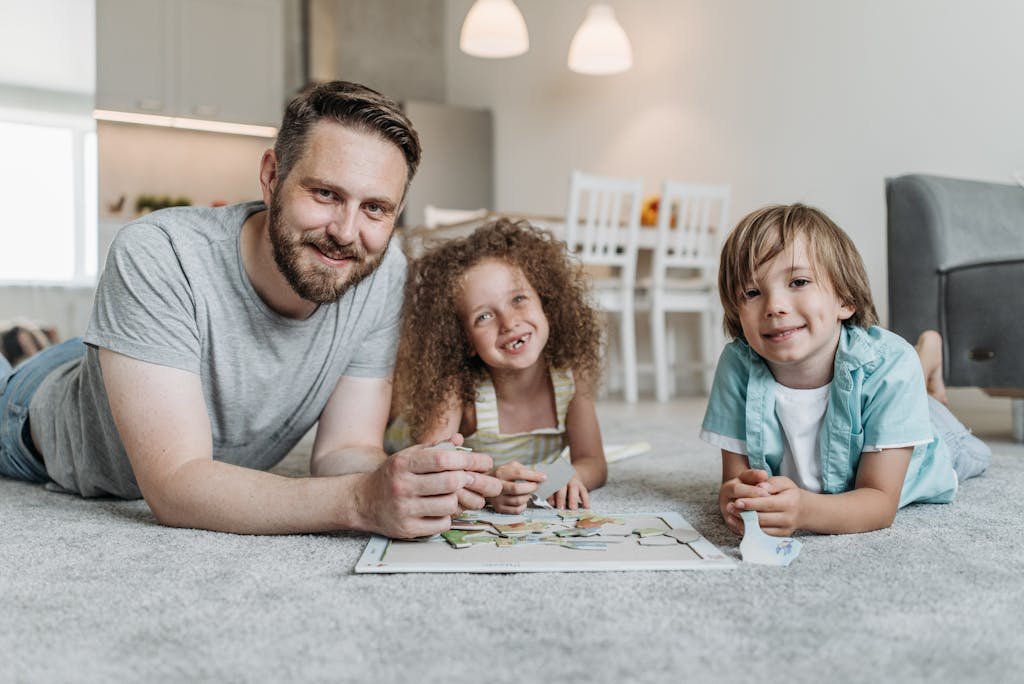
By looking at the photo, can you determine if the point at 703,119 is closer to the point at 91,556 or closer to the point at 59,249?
the point at 59,249

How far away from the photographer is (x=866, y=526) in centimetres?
123

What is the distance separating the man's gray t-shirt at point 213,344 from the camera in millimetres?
1287

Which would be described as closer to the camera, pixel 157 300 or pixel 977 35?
pixel 157 300

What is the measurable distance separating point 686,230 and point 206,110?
10.8 ft

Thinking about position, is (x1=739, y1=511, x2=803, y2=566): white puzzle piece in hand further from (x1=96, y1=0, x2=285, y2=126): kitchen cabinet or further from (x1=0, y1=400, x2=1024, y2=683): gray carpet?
(x1=96, y1=0, x2=285, y2=126): kitchen cabinet

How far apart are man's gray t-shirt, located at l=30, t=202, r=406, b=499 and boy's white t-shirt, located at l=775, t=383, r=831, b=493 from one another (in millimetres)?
682

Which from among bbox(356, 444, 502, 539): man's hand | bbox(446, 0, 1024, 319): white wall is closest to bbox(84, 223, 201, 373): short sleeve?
bbox(356, 444, 502, 539): man's hand

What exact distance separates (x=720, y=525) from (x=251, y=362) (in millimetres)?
767

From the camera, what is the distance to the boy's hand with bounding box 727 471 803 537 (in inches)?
44.1

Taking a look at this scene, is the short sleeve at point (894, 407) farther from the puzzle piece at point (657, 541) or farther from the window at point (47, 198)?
the window at point (47, 198)

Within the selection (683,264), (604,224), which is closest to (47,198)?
(604,224)

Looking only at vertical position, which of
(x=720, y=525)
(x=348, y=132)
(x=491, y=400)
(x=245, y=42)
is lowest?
(x=720, y=525)

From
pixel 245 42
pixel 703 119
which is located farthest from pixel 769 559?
pixel 245 42

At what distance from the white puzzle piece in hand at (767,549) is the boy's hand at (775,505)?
0.10ft
